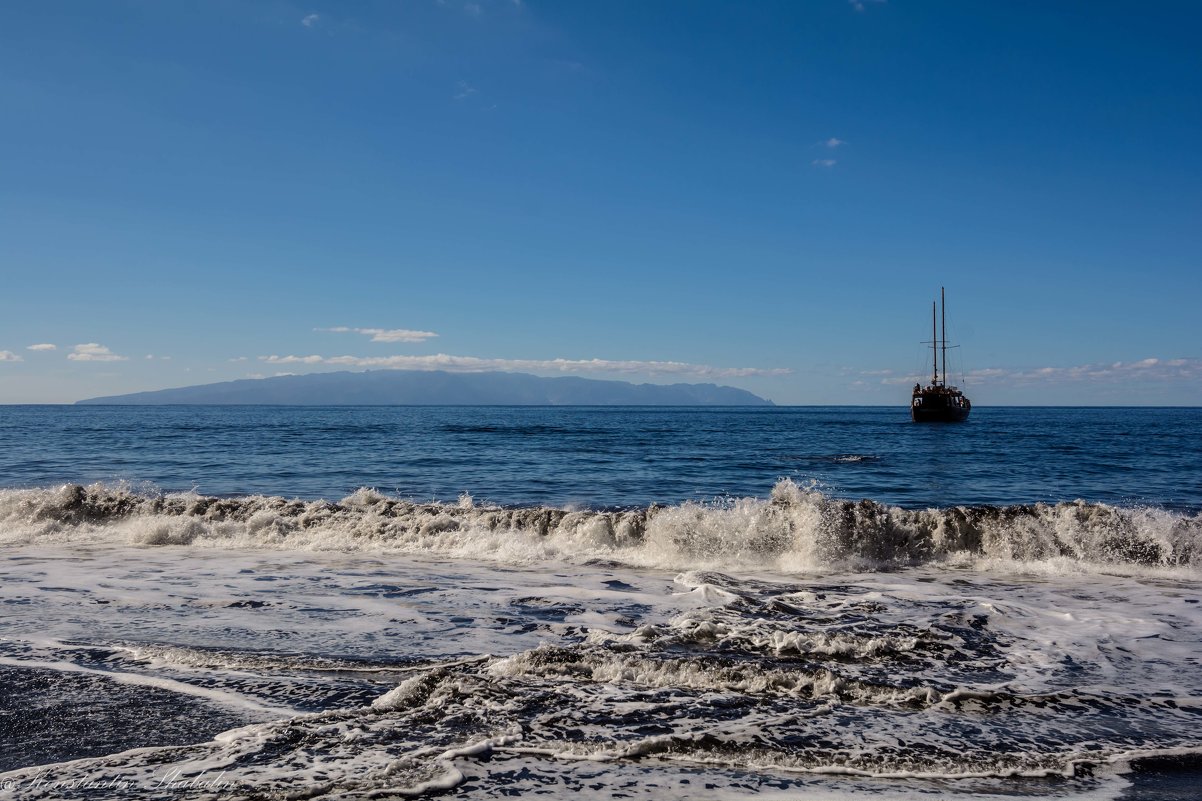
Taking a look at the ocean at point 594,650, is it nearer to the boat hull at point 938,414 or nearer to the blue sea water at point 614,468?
the blue sea water at point 614,468

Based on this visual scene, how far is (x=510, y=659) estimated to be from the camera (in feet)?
21.9

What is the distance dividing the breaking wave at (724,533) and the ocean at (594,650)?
0.19 feet

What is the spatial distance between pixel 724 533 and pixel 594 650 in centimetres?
683

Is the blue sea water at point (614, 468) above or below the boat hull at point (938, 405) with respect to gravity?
below

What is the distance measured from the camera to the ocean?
4.62 m

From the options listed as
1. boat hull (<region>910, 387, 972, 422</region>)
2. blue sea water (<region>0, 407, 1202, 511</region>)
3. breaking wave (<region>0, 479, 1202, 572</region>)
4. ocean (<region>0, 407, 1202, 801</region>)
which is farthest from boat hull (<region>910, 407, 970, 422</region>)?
ocean (<region>0, 407, 1202, 801</region>)

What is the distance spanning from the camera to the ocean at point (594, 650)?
182 inches

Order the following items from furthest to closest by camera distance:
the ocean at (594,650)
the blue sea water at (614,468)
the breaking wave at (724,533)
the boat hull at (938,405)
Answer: the boat hull at (938,405), the blue sea water at (614,468), the breaking wave at (724,533), the ocean at (594,650)

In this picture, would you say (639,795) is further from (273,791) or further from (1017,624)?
(1017,624)

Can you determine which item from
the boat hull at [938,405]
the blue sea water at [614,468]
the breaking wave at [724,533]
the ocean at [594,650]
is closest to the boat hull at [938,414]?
the boat hull at [938,405]

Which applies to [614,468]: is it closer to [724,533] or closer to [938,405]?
[724,533]

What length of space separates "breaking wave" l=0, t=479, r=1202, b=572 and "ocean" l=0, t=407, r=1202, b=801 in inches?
2.3

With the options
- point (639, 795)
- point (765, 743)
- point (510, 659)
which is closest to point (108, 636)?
point (510, 659)

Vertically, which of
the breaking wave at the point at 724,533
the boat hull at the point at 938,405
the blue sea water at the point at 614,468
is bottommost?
the blue sea water at the point at 614,468
